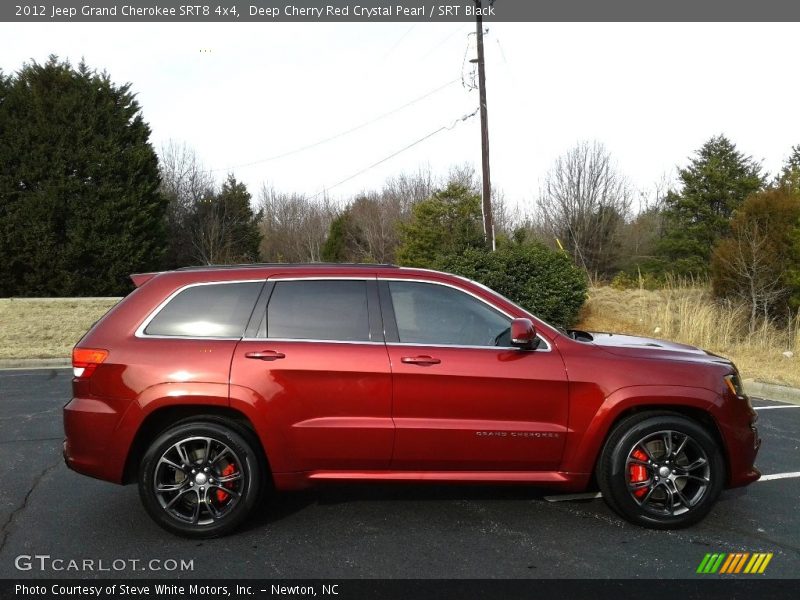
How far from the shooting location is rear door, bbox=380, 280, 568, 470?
4.17m

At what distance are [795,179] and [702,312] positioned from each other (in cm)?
590

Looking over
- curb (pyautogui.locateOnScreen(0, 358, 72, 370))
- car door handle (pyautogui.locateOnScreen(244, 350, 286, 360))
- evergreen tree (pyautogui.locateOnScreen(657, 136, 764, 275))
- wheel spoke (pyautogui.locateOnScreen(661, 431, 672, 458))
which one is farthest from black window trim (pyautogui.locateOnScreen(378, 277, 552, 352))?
evergreen tree (pyautogui.locateOnScreen(657, 136, 764, 275))

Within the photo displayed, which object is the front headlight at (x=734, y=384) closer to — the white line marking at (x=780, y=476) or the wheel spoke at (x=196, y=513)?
the white line marking at (x=780, y=476)

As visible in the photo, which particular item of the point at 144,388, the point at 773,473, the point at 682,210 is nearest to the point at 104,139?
the point at 144,388

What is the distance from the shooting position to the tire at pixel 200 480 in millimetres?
4109

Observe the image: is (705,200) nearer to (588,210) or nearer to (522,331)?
(588,210)

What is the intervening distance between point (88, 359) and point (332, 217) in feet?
129

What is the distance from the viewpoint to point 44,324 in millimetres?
17547

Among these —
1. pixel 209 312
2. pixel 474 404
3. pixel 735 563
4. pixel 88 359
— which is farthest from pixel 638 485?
pixel 88 359

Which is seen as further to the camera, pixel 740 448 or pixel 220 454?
pixel 740 448

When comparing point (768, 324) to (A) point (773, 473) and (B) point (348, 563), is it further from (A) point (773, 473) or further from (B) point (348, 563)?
(B) point (348, 563)

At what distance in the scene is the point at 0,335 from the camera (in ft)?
53.8

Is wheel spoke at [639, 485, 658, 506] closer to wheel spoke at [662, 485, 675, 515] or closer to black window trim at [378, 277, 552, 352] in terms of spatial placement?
wheel spoke at [662, 485, 675, 515]

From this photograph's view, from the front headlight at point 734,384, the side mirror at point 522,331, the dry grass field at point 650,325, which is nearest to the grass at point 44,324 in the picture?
the dry grass field at point 650,325
